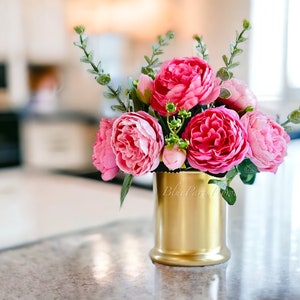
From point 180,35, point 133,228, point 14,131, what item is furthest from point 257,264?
point 180,35

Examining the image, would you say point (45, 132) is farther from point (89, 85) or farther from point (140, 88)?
point (140, 88)

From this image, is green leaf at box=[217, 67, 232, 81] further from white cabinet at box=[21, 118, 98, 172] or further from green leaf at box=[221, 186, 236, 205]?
white cabinet at box=[21, 118, 98, 172]

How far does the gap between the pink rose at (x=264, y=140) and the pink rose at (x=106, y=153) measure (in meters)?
0.21

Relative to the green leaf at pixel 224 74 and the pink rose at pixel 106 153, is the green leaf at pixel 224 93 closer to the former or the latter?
the green leaf at pixel 224 74

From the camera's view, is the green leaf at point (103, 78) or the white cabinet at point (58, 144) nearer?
the green leaf at point (103, 78)

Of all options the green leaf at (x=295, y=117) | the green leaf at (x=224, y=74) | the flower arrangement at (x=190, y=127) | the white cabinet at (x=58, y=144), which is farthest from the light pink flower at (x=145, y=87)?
the white cabinet at (x=58, y=144)

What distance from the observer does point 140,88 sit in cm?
Answer: 78

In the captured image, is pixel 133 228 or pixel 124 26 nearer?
pixel 133 228

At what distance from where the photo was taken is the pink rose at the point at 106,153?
797 mm

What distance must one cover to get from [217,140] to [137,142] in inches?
4.6

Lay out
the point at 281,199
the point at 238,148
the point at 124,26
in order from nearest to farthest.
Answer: the point at 238,148 < the point at 281,199 < the point at 124,26

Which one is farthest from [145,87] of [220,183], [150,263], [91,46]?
[91,46]

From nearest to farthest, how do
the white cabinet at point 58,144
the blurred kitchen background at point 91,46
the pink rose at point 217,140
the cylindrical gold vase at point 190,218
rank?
1. the pink rose at point 217,140
2. the cylindrical gold vase at point 190,218
3. the blurred kitchen background at point 91,46
4. the white cabinet at point 58,144

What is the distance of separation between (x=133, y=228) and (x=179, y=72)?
489 millimetres
